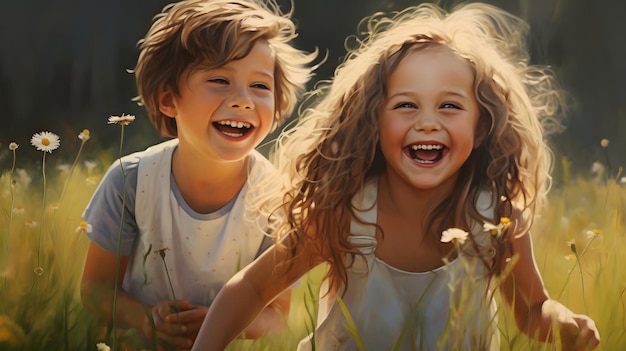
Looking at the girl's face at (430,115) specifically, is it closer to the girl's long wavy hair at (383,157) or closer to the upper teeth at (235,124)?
the girl's long wavy hair at (383,157)

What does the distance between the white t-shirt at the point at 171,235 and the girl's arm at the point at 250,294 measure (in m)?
0.06

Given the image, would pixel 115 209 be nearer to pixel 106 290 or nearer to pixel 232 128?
pixel 106 290

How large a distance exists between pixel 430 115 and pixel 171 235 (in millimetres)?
490

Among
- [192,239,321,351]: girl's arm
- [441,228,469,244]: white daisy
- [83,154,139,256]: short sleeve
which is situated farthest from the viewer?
[83,154,139,256]: short sleeve

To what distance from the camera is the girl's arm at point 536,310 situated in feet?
5.37

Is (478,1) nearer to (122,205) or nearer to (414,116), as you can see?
(414,116)

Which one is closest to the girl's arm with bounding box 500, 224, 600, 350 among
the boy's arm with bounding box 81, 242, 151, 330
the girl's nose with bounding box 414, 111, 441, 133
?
the girl's nose with bounding box 414, 111, 441, 133

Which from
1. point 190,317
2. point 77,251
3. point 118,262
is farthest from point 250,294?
point 77,251

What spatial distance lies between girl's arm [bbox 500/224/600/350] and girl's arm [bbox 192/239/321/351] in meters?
0.33

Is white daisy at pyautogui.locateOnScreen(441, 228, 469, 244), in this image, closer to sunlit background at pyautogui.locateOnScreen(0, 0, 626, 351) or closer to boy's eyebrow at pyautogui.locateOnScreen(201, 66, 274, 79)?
sunlit background at pyautogui.locateOnScreen(0, 0, 626, 351)

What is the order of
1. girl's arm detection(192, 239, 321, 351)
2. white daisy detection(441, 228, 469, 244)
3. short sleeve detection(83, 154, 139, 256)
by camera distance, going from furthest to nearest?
1. short sleeve detection(83, 154, 139, 256)
2. girl's arm detection(192, 239, 321, 351)
3. white daisy detection(441, 228, 469, 244)

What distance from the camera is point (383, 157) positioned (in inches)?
65.4

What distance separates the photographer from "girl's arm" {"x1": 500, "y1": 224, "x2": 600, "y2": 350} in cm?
164

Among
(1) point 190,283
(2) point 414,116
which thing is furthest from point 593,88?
(1) point 190,283
